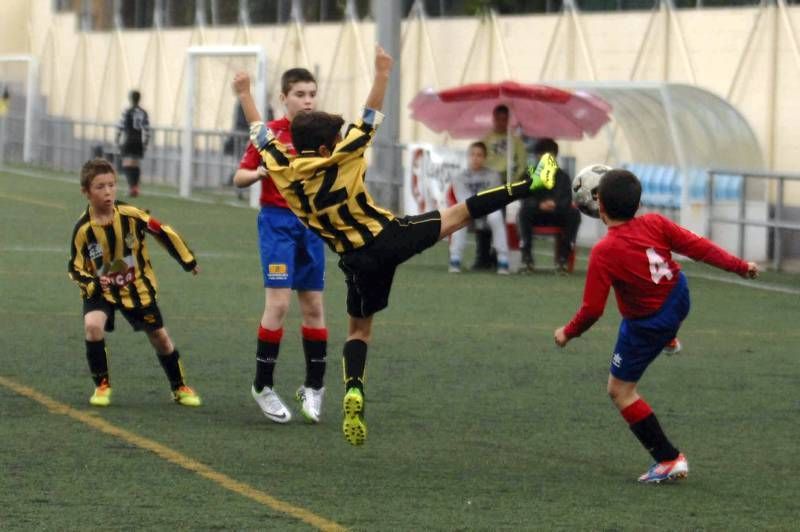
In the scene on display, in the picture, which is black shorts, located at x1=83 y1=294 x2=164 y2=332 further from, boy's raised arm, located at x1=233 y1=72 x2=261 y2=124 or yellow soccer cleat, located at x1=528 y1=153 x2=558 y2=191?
yellow soccer cleat, located at x1=528 y1=153 x2=558 y2=191

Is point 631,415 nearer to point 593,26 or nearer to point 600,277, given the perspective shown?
point 600,277

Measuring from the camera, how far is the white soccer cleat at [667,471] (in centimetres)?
857

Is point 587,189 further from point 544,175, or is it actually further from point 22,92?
point 22,92

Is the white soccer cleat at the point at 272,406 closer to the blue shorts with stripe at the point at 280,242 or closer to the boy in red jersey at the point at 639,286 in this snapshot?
the blue shorts with stripe at the point at 280,242

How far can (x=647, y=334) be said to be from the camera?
863 centimetres

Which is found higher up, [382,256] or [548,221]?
[382,256]

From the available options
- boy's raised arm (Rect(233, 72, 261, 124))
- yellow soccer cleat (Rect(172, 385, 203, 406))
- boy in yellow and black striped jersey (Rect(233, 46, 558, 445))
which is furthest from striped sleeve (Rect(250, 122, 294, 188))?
yellow soccer cleat (Rect(172, 385, 203, 406))

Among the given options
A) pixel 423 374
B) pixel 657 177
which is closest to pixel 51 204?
pixel 657 177

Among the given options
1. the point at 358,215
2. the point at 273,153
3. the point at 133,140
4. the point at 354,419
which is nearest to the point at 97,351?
the point at 273,153

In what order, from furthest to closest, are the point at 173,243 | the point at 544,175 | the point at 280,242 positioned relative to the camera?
the point at 173,243 → the point at 280,242 → the point at 544,175

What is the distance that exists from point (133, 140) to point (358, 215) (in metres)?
28.4

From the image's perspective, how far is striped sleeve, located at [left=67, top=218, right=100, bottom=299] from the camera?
10867 mm

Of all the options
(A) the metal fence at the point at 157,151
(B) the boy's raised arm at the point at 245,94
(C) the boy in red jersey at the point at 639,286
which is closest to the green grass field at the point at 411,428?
(C) the boy in red jersey at the point at 639,286

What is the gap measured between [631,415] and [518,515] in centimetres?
115
